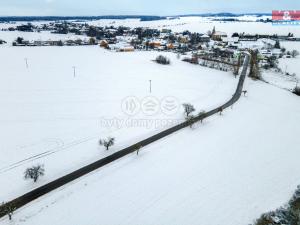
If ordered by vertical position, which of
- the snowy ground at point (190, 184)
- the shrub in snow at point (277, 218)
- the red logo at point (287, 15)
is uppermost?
the red logo at point (287, 15)

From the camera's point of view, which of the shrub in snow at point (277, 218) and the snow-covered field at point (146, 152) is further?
the snow-covered field at point (146, 152)

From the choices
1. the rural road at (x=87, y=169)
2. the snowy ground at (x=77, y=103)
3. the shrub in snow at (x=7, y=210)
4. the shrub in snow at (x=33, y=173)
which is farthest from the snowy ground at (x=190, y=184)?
the snowy ground at (x=77, y=103)

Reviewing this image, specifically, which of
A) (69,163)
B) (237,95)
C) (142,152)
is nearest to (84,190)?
(69,163)

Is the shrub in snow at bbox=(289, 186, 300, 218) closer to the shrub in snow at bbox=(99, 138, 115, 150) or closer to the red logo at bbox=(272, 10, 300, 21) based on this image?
the shrub in snow at bbox=(99, 138, 115, 150)

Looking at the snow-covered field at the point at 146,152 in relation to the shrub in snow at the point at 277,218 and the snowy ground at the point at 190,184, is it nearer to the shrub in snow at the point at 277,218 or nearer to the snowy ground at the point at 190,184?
the snowy ground at the point at 190,184

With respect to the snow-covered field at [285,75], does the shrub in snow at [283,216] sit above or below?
below

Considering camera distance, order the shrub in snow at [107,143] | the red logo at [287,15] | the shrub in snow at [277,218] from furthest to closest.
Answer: the red logo at [287,15] → the shrub in snow at [107,143] → the shrub in snow at [277,218]

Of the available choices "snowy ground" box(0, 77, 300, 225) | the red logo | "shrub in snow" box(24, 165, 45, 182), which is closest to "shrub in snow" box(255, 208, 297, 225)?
"snowy ground" box(0, 77, 300, 225)

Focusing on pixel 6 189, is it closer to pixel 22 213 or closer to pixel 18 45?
pixel 22 213
